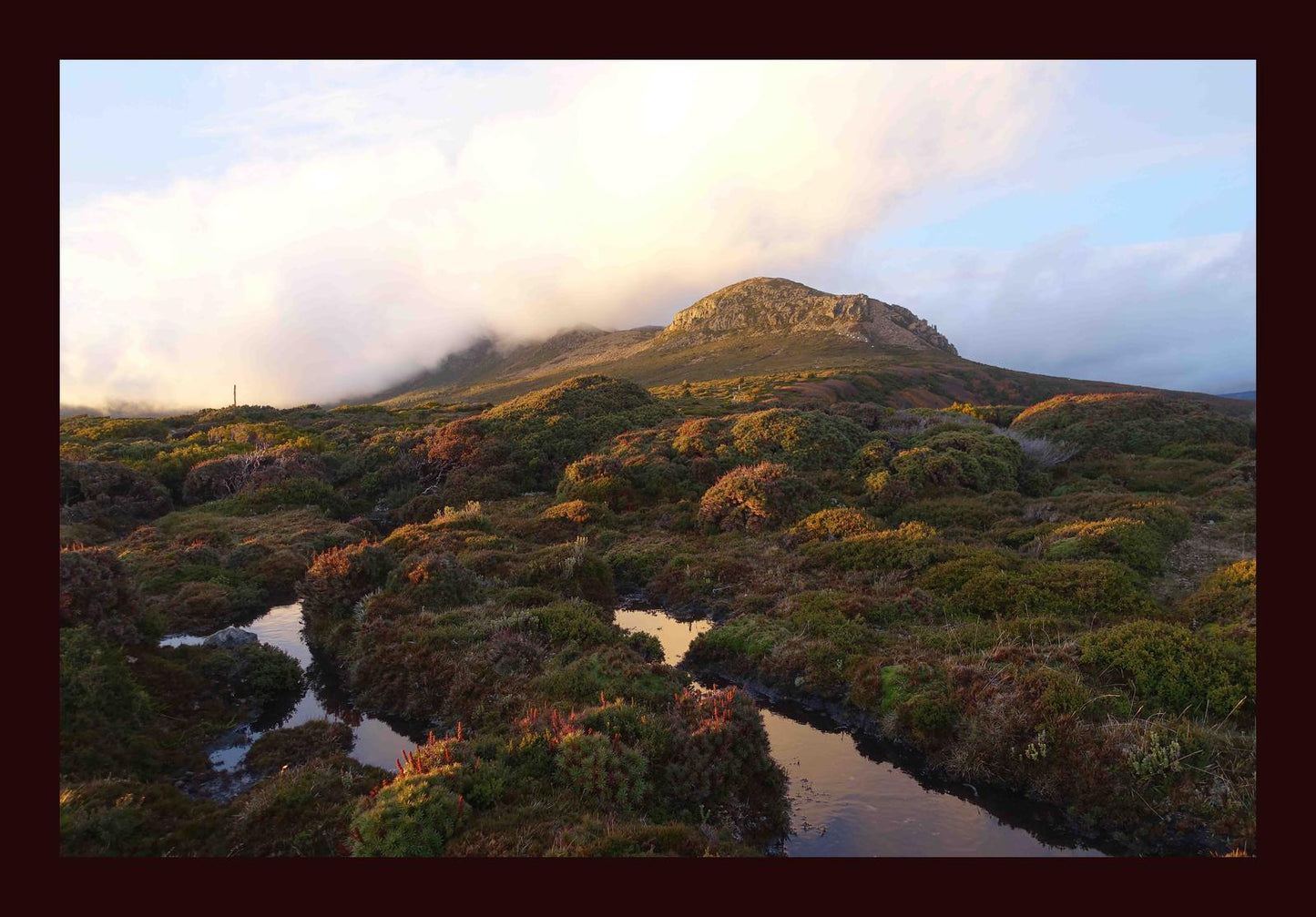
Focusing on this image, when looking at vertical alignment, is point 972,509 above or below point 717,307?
below

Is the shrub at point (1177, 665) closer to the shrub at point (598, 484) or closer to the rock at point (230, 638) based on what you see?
the rock at point (230, 638)

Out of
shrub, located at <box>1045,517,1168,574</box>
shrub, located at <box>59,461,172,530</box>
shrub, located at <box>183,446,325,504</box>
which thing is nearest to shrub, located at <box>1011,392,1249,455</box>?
shrub, located at <box>1045,517,1168,574</box>

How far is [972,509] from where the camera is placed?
21562 mm

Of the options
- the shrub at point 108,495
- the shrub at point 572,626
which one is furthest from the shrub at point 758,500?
the shrub at point 108,495

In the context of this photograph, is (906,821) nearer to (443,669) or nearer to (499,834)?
(499,834)

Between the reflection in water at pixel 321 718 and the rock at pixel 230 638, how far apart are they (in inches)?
31.3

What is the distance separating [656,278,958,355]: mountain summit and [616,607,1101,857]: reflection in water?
12005 centimetres

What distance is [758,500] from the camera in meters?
22.4

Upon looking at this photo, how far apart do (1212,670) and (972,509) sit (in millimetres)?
11188

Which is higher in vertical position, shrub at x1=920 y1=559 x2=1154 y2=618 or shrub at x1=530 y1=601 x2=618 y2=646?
shrub at x1=920 y1=559 x2=1154 y2=618

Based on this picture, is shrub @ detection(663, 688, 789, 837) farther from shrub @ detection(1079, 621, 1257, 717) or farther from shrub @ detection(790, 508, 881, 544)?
shrub @ detection(790, 508, 881, 544)

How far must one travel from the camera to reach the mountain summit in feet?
424

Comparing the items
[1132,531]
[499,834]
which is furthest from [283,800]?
[1132,531]

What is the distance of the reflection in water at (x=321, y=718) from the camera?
10.6 metres
